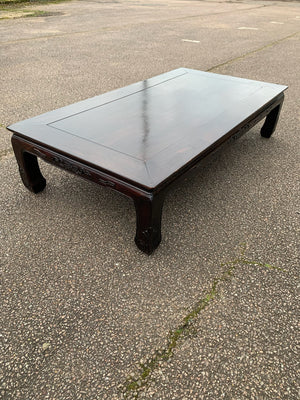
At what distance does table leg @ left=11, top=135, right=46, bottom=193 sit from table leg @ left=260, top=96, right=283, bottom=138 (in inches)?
65.4

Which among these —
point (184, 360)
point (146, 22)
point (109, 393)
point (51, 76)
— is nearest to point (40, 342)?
point (109, 393)

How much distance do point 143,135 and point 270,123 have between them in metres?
1.32

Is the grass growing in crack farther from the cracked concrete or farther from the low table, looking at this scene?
the low table

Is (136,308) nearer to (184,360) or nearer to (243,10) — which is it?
(184,360)

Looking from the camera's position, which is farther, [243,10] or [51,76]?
[243,10]

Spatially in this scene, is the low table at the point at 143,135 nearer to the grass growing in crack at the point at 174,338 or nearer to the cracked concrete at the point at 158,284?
the cracked concrete at the point at 158,284

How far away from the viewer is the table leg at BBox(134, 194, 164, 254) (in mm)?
1236

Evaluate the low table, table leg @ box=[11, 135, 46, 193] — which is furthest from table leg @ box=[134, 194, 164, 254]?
table leg @ box=[11, 135, 46, 193]

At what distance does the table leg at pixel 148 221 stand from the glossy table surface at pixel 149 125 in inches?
3.1

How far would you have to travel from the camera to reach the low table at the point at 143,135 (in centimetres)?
127

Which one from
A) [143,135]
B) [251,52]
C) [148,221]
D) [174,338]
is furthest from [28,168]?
[251,52]

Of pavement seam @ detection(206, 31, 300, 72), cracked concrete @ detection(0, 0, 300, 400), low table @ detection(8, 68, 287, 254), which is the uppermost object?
low table @ detection(8, 68, 287, 254)

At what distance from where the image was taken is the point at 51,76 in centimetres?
378

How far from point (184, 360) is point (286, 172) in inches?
57.4
